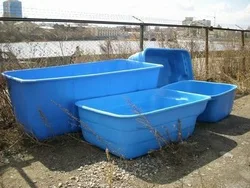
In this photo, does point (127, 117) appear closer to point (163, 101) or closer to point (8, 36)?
point (163, 101)

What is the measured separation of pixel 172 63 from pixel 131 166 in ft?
10.1

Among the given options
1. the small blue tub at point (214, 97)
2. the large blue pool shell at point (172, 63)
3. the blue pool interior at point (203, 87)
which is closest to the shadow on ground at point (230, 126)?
the small blue tub at point (214, 97)

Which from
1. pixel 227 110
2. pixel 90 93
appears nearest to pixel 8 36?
pixel 90 93

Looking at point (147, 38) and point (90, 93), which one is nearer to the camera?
point (90, 93)

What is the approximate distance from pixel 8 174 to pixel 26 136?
0.72m

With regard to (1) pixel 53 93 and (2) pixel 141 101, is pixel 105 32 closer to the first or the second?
(2) pixel 141 101

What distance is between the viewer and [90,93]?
3.81 metres

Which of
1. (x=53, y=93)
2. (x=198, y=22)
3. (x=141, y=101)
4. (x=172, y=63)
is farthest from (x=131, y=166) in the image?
(x=198, y=22)

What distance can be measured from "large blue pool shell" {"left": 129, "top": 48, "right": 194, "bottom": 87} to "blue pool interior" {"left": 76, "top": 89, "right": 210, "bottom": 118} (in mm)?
1124

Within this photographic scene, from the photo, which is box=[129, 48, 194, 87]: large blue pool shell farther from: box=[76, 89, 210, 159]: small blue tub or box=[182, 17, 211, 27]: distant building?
box=[182, 17, 211, 27]: distant building

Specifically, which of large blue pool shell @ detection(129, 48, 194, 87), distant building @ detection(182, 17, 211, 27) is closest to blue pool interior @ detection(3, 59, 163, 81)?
large blue pool shell @ detection(129, 48, 194, 87)

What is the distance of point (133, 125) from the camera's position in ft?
9.93

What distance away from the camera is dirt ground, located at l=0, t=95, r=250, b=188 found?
2.77 meters

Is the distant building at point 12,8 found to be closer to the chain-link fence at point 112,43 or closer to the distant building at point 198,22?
the chain-link fence at point 112,43
